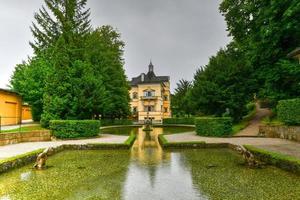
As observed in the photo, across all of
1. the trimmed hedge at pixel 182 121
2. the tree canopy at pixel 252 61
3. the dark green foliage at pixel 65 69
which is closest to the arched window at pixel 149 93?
the trimmed hedge at pixel 182 121

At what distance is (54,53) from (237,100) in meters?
20.1

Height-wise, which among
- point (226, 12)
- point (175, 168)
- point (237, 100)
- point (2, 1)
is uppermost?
point (226, 12)

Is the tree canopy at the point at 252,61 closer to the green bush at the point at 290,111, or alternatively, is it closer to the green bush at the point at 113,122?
the green bush at the point at 290,111

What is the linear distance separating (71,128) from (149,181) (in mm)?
13897

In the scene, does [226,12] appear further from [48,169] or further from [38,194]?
[38,194]

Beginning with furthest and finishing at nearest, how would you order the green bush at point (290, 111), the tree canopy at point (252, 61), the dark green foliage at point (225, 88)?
1. the dark green foliage at point (225, 88)
2. the tree canopy at point (252, 61)
3. the green bush at point (290, 111)

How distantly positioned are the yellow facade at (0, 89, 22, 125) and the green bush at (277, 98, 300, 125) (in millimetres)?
24479

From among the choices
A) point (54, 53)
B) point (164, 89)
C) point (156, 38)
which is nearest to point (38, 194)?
point (54, 53)

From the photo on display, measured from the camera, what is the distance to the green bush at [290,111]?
16.6 m

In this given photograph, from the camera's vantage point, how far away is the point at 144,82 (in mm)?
61875

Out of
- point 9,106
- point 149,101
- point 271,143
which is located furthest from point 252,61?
point 149,101

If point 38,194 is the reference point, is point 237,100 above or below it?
above

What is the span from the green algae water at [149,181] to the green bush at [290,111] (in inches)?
312

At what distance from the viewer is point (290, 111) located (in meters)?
17.4
